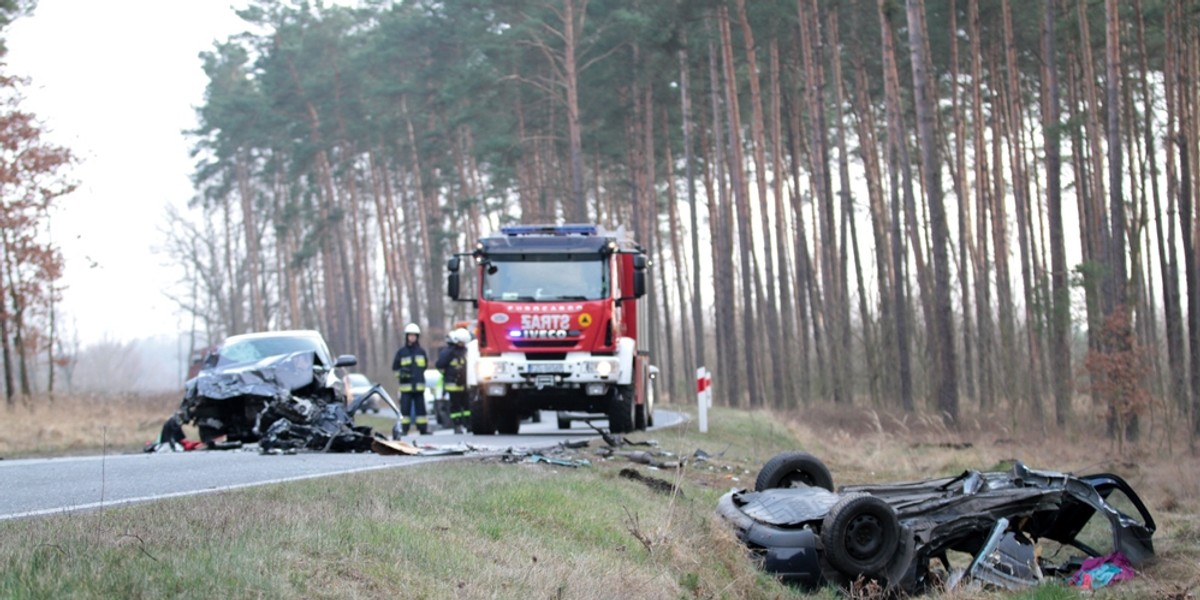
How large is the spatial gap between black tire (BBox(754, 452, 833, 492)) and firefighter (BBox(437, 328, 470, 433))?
45.6 ft

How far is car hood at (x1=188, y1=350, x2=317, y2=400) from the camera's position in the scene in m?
16.7

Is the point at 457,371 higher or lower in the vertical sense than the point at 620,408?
higher

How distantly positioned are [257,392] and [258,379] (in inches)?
7.8

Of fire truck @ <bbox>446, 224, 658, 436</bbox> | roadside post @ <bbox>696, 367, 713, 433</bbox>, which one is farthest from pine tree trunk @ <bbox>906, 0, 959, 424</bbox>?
fire truck @ <bbox>446, 224, 658, 436</bbox>

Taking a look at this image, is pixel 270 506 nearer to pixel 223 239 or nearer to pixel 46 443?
pixel 46 443

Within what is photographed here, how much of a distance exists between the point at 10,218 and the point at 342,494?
2529 centimetres

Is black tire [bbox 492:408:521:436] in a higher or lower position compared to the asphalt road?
lower

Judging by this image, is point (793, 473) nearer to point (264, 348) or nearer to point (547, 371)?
point (547, 371)

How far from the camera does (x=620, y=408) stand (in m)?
20.2

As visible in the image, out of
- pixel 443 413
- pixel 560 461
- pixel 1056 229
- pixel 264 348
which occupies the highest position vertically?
pixel 1056 229

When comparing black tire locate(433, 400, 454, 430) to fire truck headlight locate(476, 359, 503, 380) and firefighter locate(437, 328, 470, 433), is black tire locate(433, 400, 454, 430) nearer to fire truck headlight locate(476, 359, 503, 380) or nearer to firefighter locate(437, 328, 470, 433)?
firefighter locate(437, 328, 470, 433)

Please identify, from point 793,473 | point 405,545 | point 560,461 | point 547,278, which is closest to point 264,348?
point 547,278

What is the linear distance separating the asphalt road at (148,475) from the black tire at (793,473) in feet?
12.4

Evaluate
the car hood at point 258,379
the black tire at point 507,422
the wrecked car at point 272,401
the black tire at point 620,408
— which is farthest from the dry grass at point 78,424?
the black tire at point 620,408
